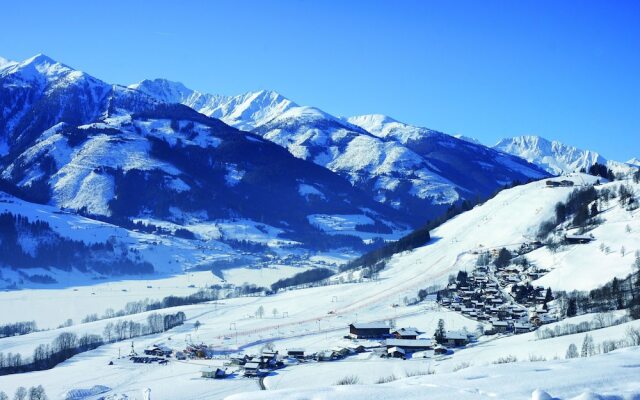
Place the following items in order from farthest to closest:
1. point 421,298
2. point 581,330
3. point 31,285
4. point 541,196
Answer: point 31,285
point 541,196
point 421,298
point 581,330

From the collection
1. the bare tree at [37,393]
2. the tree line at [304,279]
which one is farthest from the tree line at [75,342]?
the tree line at [304,279]

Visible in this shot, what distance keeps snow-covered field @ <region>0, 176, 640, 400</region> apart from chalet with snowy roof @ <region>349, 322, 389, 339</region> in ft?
7.19

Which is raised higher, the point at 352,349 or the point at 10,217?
the point at 10,217

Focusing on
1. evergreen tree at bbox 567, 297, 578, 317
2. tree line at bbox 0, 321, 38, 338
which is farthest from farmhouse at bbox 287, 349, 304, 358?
tree line at bbox 0, 321, 38, 338

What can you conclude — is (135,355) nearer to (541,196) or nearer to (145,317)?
(145,317)

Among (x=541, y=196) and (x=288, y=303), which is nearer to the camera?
(x=288, y=303)

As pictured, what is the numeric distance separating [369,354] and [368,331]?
30.2ft

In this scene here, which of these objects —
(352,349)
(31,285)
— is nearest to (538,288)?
(352,349)

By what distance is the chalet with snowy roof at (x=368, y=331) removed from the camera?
71.7 m

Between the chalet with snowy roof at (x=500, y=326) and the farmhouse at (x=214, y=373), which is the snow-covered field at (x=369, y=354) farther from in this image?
the chalet with snowy roof at (x=500, y=326)

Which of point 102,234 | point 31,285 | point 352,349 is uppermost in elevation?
point 102,234

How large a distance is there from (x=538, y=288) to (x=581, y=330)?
948 inches

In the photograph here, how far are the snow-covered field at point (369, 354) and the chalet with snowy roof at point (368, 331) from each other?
2.19 metres

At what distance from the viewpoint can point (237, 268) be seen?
559ft
